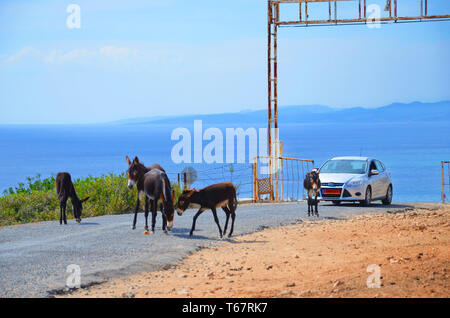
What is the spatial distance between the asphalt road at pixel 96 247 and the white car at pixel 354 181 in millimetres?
2940

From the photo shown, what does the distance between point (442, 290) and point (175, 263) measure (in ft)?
16.2

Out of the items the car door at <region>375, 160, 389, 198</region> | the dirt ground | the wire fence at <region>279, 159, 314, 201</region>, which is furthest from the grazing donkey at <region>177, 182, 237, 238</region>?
the car door at <region>375, 160, 389, 198</region>

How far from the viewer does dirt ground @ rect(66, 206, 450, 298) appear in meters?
10.4

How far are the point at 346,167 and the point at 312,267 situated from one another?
14.1 m

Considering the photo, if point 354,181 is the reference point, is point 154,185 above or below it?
above

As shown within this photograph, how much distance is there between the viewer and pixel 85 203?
25578mm

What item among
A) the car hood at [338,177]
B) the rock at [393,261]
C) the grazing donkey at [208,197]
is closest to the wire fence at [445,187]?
the car hood at [338,177]

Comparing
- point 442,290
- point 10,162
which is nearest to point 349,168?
point 442,290

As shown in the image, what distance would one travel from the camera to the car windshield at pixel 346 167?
25.8 m

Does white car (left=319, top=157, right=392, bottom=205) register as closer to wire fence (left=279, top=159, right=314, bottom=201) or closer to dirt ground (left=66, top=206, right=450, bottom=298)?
wire fence (left=279, top=159, right=314, bottom=201)

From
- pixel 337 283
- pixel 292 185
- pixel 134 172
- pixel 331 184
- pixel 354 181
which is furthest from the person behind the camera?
pixel 292 185

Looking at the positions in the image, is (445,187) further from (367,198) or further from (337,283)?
(337,283)
